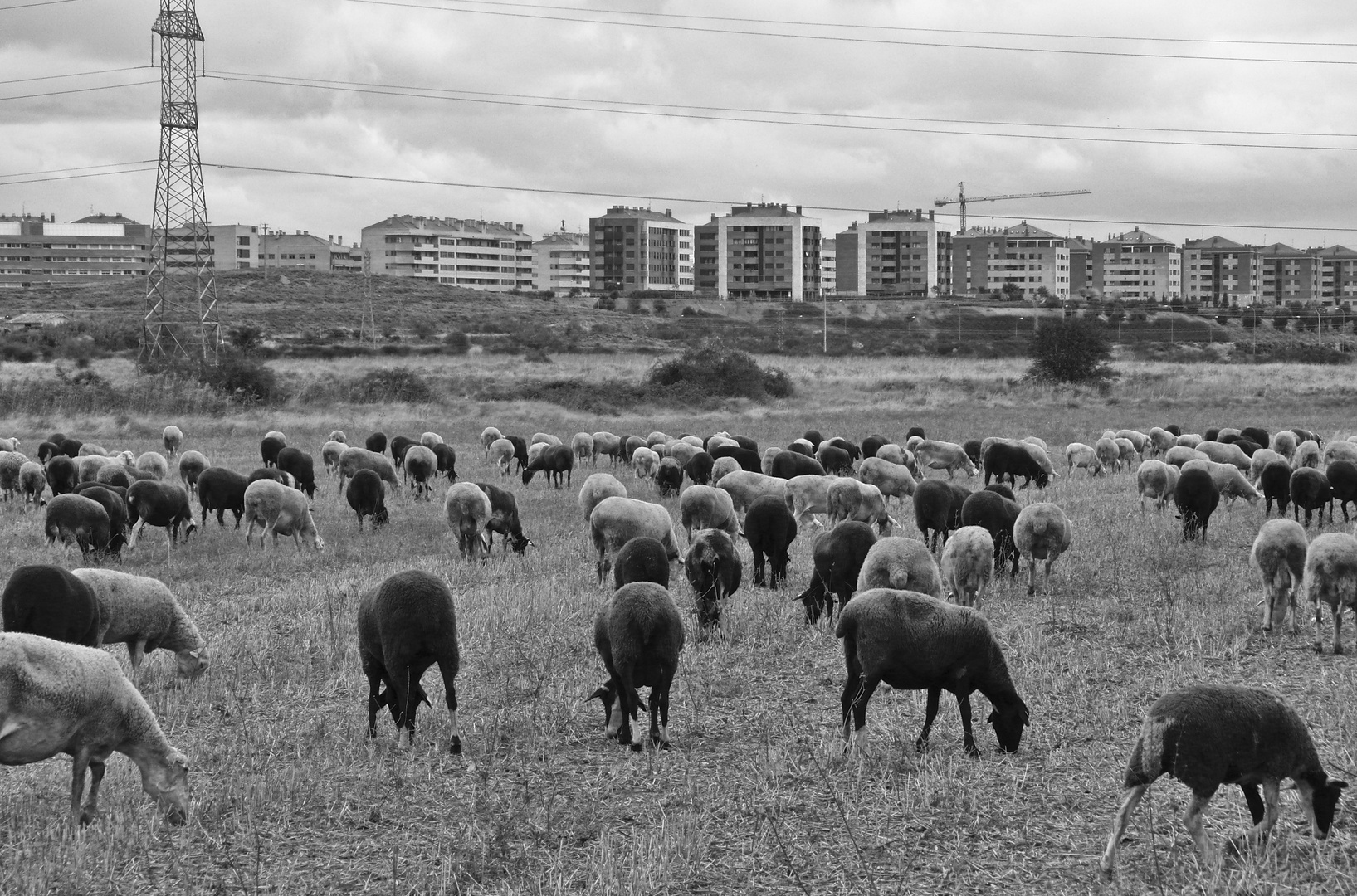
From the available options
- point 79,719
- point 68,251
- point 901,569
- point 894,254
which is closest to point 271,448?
point 901,569

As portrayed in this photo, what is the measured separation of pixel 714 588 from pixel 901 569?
2.46m

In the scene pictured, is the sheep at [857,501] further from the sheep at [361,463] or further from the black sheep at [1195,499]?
the sheep at [361,463]

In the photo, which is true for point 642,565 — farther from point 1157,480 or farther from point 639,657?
point 1157,480

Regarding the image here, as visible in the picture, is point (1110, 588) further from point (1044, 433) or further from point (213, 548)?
point (1044, 433)

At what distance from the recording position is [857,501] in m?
20.5

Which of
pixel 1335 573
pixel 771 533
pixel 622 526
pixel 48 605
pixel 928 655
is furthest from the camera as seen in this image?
pixel 622 526

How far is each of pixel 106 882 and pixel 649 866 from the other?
316 cm

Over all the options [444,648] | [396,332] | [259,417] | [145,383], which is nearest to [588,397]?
[259,417]

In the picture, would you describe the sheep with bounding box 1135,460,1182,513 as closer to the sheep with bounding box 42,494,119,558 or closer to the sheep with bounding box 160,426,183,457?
the sheep with bounding box 42,494,119,558

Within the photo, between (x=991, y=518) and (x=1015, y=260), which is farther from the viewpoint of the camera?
(x=1015, y=260)

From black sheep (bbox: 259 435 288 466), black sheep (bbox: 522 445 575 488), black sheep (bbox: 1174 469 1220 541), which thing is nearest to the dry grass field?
black sheep (bbox: 1174 469 1220 541)

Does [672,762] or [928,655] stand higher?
[928,655]

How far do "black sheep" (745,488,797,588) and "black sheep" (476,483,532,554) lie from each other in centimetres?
467

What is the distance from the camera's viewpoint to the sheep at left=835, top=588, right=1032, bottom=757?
371 inches
